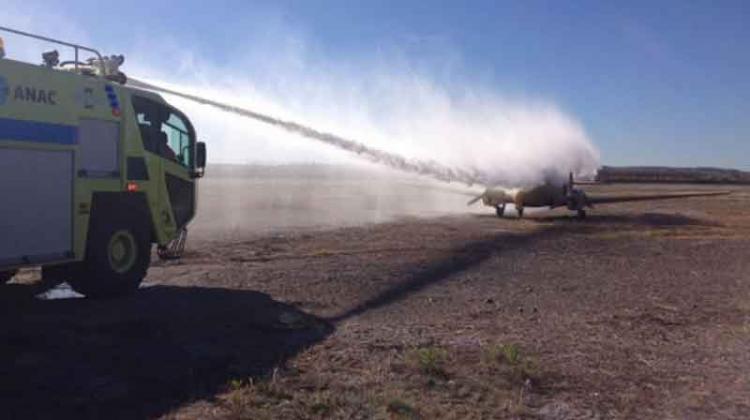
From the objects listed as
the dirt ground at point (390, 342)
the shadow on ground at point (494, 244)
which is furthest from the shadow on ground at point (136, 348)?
the shadow on ground at point (494, 244)

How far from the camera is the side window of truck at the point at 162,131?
1290cm

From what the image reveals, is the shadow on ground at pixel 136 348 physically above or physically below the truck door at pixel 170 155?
below

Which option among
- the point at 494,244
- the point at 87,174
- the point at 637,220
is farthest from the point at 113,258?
the point at 637,220

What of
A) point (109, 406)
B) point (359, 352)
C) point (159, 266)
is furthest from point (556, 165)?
point (109, 406)

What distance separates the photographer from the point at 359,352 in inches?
358

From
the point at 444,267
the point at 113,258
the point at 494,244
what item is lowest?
the point at 444,267

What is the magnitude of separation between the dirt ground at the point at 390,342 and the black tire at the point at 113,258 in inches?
11.6

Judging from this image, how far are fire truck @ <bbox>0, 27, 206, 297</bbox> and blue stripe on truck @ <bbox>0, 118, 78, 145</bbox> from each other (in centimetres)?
1

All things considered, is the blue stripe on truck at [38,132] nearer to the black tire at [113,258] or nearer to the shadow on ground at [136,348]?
the black tire at [113,258]

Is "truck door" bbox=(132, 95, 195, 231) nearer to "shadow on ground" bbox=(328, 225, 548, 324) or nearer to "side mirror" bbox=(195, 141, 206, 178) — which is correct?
"side mirror" bbox=(195, 141, 206, 178)

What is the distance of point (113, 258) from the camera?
1220 centimetres

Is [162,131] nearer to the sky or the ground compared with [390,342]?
nearer to the sky

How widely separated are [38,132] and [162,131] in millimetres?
3124

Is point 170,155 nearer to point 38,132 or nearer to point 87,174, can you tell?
point 87,174
